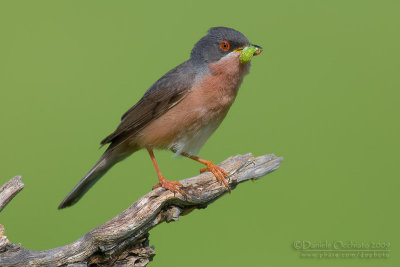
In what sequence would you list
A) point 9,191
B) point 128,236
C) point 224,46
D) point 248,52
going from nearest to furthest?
point 9,191 → point 128,236 → point 248,52 → point 224,46

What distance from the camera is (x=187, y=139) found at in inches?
237

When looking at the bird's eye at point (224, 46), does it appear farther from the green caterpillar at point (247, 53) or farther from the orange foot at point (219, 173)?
the orange foot at point (219, 173)

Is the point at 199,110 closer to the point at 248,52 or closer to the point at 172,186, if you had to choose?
the point at 248,52

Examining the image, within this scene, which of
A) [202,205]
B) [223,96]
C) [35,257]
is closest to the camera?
[35,257]

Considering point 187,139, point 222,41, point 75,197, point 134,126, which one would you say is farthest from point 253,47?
point 75,197

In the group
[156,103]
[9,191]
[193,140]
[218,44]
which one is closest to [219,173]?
[193,140]

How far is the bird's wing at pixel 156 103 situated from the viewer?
605 cm

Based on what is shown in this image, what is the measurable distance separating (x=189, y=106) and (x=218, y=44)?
0.85 m

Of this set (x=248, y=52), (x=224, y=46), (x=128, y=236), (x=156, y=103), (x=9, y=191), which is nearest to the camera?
(x=9, y=191)

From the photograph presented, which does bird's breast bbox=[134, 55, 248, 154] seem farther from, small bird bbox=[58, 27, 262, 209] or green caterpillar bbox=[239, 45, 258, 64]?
green caterpillar bbox=[239, 45, 258, 64]

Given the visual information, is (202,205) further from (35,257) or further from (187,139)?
(35,257)

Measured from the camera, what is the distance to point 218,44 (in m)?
6.07

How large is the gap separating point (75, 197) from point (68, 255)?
5.13 feet

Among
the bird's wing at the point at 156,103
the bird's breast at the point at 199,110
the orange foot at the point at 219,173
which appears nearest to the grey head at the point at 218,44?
the bird's breast at the point at 199,110
